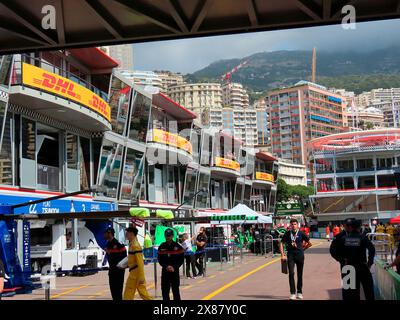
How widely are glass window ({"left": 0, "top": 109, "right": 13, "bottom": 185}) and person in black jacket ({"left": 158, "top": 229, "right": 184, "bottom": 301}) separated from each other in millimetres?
14499

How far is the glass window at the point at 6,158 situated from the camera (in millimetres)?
23580

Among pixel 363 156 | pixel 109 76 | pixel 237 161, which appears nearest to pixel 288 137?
pixel 363 156

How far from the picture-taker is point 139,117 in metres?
36.3

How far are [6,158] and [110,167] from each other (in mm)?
9894

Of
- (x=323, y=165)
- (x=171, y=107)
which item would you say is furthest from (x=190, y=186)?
(x=323, y=165)

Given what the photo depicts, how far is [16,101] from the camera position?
951 inches

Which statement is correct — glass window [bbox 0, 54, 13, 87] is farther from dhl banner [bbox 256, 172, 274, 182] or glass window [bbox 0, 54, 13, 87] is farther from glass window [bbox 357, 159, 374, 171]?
glass window [bbox 357, 159, 374, 171]

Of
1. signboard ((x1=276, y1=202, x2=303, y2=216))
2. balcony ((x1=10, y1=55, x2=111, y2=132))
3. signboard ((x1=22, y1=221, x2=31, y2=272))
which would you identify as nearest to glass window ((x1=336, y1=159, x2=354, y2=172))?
signboard ((x1=276, y1=202, x2=303, y2=216))

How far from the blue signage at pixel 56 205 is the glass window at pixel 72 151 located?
2.11 metres

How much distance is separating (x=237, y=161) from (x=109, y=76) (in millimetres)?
34045

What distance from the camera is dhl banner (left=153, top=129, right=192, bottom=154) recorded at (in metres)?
39.1

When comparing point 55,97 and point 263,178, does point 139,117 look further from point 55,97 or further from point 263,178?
point 263,178

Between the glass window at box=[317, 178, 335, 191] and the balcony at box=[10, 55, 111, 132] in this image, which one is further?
the glass window at box=[317, 178, 335, 191]

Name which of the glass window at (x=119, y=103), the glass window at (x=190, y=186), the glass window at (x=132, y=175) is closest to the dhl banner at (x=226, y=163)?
the glass window at (x=190, y=186)
